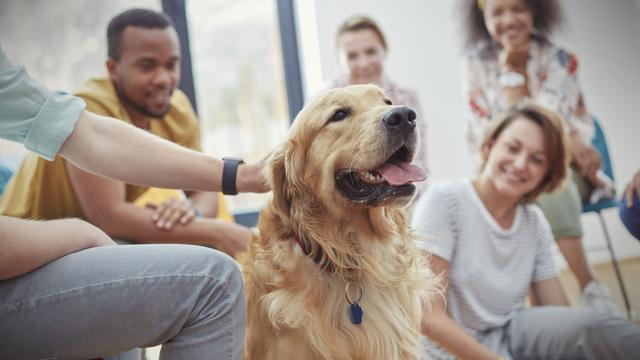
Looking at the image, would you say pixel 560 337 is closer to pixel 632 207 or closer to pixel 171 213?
pixel 632 207

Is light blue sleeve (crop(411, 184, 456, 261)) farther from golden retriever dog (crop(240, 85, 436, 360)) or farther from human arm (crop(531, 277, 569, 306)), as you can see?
human arm (crop(531, 277, 569, 306))

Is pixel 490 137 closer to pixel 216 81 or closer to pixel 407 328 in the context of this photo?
pixel 407 328

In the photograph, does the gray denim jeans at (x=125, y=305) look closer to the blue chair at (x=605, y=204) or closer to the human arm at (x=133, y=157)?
the human arm at (x=133, y=157)

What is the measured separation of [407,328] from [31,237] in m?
0.92

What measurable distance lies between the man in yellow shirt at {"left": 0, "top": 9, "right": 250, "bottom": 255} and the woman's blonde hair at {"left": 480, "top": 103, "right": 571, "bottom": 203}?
3.39 ft

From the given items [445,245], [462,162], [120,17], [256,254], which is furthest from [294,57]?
[256,254]

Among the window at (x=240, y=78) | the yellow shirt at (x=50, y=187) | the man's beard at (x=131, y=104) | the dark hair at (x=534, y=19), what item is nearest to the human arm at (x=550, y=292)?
the yellow shirt at (x=50, y=187)

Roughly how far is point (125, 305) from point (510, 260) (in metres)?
1.40

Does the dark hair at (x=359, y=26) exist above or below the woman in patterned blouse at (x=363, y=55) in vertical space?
above

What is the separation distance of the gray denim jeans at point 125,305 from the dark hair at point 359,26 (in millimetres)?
2319

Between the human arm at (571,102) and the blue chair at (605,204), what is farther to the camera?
the human arm at (571,102)

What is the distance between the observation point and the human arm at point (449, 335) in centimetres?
168

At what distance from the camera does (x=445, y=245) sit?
1.83 metres

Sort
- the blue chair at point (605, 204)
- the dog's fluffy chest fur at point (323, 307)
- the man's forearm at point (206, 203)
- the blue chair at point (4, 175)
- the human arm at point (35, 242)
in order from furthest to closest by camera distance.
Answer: the blue chair at point (605, 204) → the man's forearm at point (206, 203) → the blue chair at point (4, 175) → the dog's fluffy chest fur at point (323, 307) → the human arm at point (35, 242)
